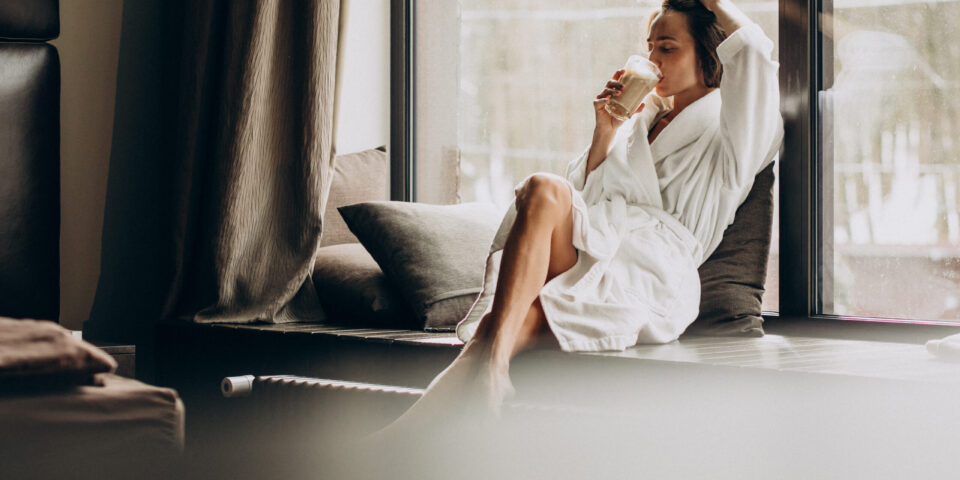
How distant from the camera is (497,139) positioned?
2.91 meters

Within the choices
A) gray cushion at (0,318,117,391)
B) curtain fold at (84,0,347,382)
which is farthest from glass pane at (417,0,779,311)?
gray cushion at (0,318,117,391)

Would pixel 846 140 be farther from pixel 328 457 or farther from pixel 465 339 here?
pixel 328 457

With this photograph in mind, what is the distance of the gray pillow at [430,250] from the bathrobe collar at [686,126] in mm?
529

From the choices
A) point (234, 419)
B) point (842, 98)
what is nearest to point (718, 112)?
point (842, 98)

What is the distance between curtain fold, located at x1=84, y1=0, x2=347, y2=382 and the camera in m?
2.56

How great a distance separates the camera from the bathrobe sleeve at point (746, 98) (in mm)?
1927

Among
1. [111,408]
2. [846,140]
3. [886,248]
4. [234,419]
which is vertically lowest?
[234,419]

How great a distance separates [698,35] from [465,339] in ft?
2.76

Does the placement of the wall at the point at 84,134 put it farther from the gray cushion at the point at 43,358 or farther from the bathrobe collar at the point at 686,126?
the gray cushion at the point at 43,358

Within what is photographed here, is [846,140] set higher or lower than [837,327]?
higher

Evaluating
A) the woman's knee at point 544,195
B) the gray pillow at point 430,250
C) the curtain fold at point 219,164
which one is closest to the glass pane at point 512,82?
the gray pillow at point 430,250

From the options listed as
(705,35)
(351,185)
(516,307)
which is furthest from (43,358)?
(351,185)

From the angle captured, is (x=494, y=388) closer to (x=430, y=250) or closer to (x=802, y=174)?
(x=430, y=250)

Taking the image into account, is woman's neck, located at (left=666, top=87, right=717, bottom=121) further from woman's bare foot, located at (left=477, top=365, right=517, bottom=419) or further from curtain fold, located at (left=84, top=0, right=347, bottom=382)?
curtain fold, located at (left=84, top=0, right=347, bottom=382)
